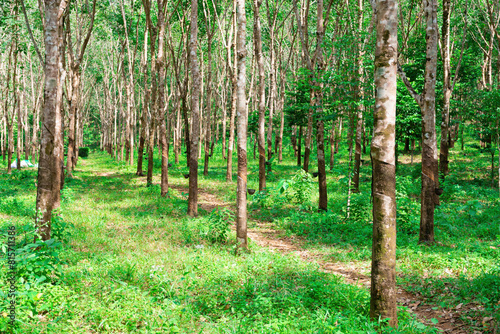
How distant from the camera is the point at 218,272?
5.87m

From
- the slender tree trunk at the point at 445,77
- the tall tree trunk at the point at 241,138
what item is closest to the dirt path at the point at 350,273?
the tall tree trunk at the point at 241,138

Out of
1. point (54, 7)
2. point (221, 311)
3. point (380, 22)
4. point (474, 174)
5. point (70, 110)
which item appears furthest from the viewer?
point (474, 174)

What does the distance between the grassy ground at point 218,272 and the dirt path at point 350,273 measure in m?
0.19

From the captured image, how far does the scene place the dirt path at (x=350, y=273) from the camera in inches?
180

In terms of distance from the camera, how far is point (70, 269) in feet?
18.6

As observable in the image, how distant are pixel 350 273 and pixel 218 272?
95.1 inches

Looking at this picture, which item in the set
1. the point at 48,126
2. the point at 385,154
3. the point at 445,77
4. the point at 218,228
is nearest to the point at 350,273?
the point at 218,228

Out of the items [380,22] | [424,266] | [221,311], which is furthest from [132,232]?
[380,22]

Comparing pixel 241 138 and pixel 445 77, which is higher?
pixel 445 77

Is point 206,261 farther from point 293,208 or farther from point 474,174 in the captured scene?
point 474,174

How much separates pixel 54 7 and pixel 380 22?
4.98 meters

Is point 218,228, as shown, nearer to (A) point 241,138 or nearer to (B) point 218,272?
(B) point 218,272

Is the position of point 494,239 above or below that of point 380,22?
below

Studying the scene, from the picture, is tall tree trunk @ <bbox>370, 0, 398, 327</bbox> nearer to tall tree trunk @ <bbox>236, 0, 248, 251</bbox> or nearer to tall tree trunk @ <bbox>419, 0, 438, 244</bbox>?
tall tree trunk @ <bbox>236, 0, 248, 251</bbox>
